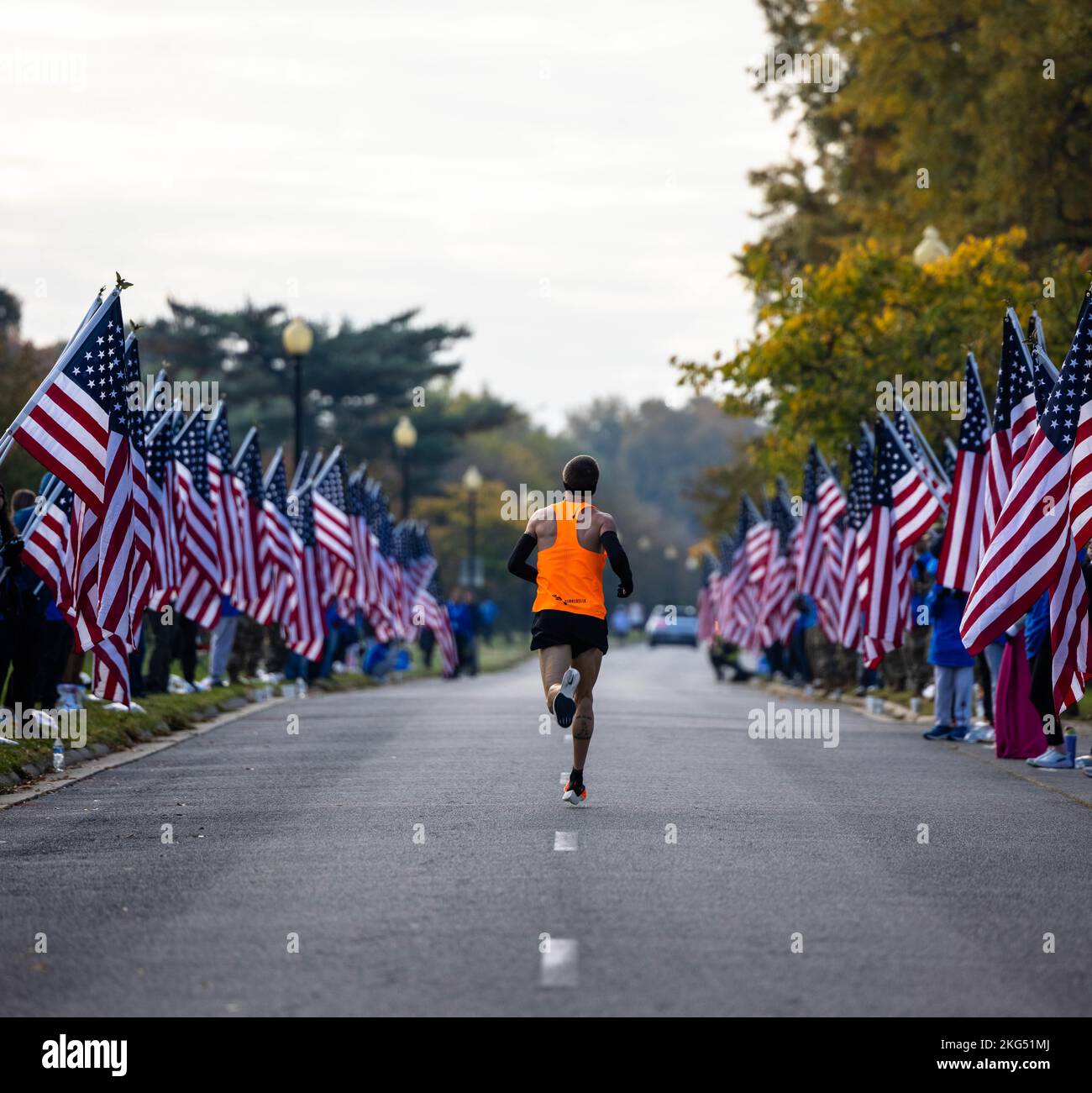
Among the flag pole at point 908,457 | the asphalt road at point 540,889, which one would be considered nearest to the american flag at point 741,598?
the flag pole at point 908,457

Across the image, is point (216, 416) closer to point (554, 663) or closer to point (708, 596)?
point (554, 663)

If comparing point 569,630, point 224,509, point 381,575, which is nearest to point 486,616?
point 381,575

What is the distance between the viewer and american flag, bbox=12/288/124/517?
15844mm

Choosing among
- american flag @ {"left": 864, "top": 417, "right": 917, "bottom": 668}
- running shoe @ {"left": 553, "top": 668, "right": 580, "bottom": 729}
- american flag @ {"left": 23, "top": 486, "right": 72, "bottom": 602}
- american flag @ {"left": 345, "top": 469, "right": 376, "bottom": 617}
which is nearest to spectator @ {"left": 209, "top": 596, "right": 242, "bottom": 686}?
american flag @ {"left": 345, "top": 469, "right": 376, "bottom": 617}

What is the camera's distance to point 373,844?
37.4ft

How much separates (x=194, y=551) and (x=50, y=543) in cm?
717

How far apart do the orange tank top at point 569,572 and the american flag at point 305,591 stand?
1666 cm

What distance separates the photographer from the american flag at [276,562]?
29703mm

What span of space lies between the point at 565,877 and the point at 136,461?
9.69 m

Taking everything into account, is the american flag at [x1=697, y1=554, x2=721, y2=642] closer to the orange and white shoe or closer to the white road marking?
the orange and white shoe

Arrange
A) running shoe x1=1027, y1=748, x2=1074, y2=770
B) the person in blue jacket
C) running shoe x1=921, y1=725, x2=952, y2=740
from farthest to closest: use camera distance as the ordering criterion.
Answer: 1. running shoe x1=921, y1=725, x2=952, y2=740
2. the person in blue jacket
3. running shoe x1=1027, y1=748, x2=1074, y2=770

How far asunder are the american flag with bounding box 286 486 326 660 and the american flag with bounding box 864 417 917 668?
8474mm
